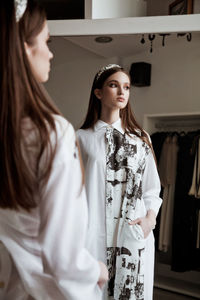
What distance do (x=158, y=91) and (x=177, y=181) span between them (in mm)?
1136

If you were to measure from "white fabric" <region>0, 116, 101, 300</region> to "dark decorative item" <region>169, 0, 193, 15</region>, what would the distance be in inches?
90.0

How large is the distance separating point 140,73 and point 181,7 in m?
1.42

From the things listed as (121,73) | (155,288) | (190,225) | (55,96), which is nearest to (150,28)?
(121,73)

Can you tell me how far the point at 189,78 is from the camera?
415 centimetres

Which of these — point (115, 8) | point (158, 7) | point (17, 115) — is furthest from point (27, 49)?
point (158, 7)

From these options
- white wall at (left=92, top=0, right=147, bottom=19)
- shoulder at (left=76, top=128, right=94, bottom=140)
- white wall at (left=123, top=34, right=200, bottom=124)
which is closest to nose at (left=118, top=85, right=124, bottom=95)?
shoulder at (left=76, top=128, right=94, bottom=140)

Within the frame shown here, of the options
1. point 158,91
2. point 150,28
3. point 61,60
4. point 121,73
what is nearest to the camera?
point 121,73

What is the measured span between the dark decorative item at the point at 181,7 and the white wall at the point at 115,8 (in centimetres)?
25

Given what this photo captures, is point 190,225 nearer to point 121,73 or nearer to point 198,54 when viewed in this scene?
point 198,54

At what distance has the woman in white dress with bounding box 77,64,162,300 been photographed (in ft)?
6.33

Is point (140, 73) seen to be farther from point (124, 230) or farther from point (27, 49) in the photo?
point (27, 49)

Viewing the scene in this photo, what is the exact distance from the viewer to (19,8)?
863 mm

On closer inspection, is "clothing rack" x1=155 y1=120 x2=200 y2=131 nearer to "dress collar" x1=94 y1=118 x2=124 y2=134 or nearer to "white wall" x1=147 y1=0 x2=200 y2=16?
"white wall" x1=147 y1=0 x2=200 y2=16

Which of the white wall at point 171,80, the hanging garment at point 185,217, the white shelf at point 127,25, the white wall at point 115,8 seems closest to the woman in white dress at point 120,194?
the white shelf at point 127,25
